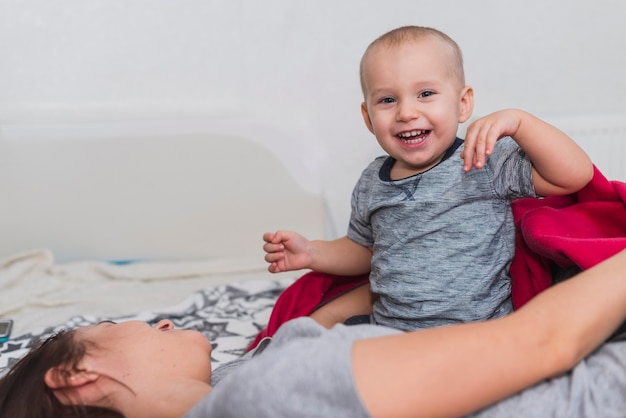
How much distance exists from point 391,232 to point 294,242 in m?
0.19

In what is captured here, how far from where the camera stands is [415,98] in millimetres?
1124

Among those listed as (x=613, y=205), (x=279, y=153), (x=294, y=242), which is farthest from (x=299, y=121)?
(x=613, y=205)

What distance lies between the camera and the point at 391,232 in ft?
3.90

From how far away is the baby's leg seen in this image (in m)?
1.32

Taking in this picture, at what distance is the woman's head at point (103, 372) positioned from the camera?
83 cm

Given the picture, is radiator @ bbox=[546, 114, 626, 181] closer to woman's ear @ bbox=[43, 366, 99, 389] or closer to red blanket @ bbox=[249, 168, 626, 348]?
red blanket @ bbox=[249, 168, 626, 348]

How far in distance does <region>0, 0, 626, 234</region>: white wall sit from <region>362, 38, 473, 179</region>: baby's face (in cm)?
87

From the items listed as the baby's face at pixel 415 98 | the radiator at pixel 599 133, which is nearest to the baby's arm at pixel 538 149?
the baby's face at pixel 415 98

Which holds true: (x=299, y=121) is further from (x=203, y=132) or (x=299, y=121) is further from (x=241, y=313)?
(x=241, y=313)

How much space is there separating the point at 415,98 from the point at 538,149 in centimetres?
20

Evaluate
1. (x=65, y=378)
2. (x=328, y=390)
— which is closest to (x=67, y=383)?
(x=65, y=378)

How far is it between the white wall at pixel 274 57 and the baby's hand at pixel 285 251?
0.74 m

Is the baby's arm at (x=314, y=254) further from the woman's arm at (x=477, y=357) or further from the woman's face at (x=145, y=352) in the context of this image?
the woman's arm at (x=477, y=357)

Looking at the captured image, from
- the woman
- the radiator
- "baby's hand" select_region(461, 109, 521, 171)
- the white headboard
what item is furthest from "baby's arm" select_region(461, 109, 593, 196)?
the white headboard
